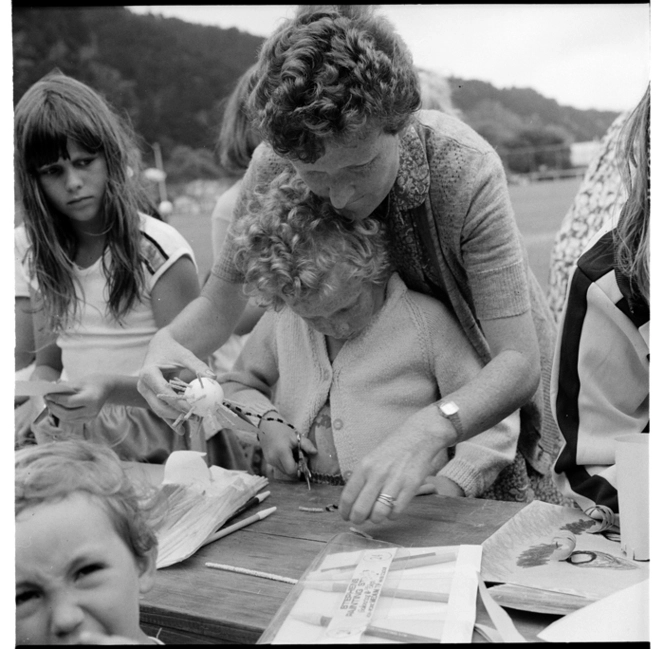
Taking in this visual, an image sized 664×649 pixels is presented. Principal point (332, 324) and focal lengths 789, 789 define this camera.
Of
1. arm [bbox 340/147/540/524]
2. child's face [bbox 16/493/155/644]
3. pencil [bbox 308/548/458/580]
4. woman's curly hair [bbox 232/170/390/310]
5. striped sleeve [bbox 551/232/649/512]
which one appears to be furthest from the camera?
woman's curly hair [bbox 232/170/390/310]

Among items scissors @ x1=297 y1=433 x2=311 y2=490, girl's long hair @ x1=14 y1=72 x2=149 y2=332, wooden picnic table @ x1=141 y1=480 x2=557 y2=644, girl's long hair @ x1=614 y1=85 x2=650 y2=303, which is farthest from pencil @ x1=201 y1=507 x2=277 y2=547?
girl's long hair @ x1=614 y1=85 x2=650 y2=303

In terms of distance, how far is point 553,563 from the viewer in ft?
4.72

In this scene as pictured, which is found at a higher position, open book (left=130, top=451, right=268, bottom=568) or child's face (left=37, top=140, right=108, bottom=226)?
child's face (left=37, top=140, right=108, bottom=226)

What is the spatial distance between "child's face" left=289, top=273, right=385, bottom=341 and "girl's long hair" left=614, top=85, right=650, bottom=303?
1.94 ft

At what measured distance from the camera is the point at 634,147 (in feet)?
4.90

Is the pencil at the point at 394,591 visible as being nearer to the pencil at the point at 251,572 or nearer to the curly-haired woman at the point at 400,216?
the pencil at the point at 251,572

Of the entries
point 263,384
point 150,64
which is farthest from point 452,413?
point 150,64

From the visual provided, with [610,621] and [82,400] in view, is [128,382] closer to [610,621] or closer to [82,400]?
[82,400]

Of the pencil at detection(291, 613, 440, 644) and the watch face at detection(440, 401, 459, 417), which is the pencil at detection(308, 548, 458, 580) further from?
the watch face at detection(440, 401, 459, 417)

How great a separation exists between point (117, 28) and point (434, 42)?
69 centimetres

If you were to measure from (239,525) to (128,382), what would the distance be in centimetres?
46

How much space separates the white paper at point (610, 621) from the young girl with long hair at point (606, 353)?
0.81 feet

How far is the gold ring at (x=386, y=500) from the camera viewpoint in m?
1.51

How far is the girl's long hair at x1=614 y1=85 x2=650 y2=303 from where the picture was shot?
4.79ft
